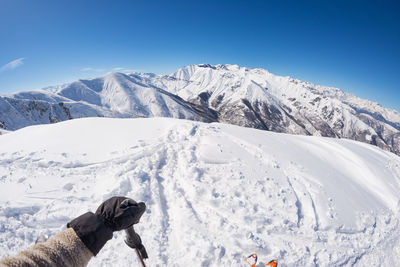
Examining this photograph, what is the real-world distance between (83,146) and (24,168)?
2622 mm

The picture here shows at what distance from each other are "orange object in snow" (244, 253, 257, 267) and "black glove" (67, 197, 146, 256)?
13.0 ft

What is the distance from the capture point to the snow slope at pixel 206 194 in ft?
18.8

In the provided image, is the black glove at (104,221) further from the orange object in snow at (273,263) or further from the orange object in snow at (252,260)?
the orange object in snow at (273,263)

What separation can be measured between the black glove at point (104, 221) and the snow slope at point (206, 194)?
118 inches

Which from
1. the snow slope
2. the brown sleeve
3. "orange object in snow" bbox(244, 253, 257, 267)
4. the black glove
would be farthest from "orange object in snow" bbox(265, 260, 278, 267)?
the brown sleeve

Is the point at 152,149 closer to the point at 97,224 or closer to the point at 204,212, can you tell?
the point at 204,212

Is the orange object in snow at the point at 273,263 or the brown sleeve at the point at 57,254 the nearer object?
the brown sleeve at the point at 57,254

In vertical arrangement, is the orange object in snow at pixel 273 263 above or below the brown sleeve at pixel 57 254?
below

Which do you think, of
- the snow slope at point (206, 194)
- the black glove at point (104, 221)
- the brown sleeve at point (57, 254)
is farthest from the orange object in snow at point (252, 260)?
the brown sleeve at point (57, 254)

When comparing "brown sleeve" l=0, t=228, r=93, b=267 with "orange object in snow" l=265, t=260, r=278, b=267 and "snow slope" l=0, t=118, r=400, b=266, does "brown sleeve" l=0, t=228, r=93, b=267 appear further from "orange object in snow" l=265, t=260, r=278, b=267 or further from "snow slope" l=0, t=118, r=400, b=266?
"orange object in snow" l=265, t=260, r=278, b=267

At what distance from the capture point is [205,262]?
5211mm

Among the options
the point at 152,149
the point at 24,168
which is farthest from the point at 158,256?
the point at 24,168

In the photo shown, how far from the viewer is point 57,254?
215 centimetres

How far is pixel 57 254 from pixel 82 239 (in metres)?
0.30
